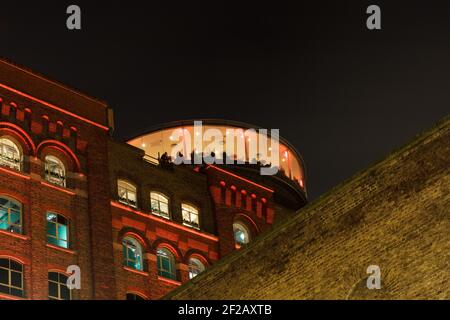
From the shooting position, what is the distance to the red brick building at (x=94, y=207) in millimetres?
41656

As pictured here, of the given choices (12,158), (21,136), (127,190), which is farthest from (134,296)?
(21,136)

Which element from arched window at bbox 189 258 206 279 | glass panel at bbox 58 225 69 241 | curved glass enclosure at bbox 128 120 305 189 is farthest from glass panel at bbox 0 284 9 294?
curved glass enclosure at bbox 128 120 305 189

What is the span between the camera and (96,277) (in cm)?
4250

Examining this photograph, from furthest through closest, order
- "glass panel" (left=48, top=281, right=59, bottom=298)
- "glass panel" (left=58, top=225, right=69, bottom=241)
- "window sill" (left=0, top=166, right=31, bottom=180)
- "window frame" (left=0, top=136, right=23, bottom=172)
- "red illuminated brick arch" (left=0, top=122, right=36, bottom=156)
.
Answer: "red illuminated brick arch" (left=0, top=122, right=36, bottom=156), "glass panel" (left=58, top=225, right=69, bottom=241), "window frame" (left=0, top=136, right=23, bottom=172), "window sill" (left=0, top=166, right=31, bottom=180), "glass panel" (left=48, top=281, right=59, bottom=298)

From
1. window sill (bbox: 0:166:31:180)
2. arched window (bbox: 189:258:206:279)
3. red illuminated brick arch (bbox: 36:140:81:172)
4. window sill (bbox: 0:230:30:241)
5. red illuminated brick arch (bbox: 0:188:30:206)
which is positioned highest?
red illuminated brick arch (bbox: 36:140:81:172)

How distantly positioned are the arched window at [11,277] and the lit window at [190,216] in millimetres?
10330

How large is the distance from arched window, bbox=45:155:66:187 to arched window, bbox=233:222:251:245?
9729 mm

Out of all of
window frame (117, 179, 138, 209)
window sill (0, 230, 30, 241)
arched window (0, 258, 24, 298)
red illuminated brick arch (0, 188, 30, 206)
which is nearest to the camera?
arched window (0, 258, 24, 298)

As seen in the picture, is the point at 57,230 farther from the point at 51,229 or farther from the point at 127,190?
the point at 127,190

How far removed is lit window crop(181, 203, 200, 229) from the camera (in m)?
49.1

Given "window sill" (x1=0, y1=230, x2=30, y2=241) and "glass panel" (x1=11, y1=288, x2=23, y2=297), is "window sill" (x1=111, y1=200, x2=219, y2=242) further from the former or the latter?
"glass panel" (x1=11, y1=288, x2=23, y2=297)

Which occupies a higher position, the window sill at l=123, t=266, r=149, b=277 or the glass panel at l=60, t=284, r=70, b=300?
the window sill at l=123, t=266, r=149, b=277

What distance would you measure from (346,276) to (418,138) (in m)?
3.74
